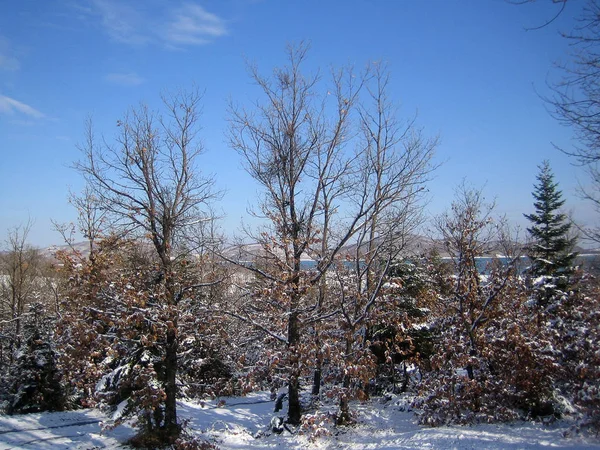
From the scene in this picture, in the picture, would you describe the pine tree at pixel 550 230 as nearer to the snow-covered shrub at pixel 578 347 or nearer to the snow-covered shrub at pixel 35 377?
the snow-covered shrub at pixel 578 347

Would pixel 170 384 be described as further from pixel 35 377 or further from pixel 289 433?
pixel 35 377

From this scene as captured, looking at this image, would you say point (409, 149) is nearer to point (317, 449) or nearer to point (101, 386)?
point (317, 449)

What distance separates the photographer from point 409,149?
11602 mm

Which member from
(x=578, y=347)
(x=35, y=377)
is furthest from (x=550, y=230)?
(x=35, y=377)

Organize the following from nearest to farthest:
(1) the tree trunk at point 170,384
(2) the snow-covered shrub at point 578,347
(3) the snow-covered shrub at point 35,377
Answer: (2) the snow-covered shrub at point 578,347, (1) the tree trunk at point 170,384, (3) the snow-covered shrub at point 35,377

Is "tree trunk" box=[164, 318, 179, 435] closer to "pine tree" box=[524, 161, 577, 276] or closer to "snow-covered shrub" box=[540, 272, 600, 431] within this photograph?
"snow-covered shrub" box=[540, 272, 600, 431]

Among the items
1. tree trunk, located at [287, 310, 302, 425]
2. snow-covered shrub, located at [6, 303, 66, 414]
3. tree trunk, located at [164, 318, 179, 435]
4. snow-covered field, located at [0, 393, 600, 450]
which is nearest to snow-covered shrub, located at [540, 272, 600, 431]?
snow-covered field, located at [0, 393, 600, 450]

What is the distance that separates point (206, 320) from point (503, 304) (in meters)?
8.36

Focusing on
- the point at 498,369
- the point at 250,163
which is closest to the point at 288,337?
the point at 250,163

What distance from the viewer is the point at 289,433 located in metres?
10.7

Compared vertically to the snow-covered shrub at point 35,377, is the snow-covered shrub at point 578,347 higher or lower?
higher

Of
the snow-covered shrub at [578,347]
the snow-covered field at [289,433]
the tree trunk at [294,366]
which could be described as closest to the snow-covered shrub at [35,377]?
the snow-covered field at [289,433]

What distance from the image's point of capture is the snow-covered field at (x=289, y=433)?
28.5 ft

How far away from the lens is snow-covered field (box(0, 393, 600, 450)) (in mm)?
8688
